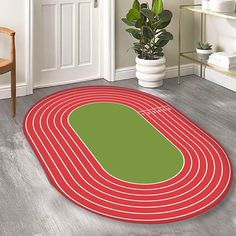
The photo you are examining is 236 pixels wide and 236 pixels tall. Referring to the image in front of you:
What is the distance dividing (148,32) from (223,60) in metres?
0.78

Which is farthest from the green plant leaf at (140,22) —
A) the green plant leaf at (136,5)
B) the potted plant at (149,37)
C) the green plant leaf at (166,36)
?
the green plant leaf at (166,36)

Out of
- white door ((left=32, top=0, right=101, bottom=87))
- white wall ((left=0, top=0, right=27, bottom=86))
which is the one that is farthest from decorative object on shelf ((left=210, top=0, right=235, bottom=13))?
white wall ((left=0, top=0, right=27, bottom=86))

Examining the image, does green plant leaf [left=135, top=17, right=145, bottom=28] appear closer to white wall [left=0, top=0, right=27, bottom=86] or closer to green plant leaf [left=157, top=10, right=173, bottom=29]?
green plant leaf [left=157, top=10, right=173, bottom=29]

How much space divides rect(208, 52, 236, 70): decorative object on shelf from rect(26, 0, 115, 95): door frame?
105 centimetres

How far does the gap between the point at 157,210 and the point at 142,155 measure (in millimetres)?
761

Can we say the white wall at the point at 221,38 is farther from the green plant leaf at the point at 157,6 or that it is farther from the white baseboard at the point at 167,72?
the green plant leaf at the point at 157,6

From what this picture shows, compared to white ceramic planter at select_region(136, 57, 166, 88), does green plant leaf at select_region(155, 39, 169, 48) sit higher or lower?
higher

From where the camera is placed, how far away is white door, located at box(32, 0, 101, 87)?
492 centimetres

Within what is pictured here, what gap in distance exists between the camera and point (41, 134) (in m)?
3.96

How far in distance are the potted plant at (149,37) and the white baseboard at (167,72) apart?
0.87 feet

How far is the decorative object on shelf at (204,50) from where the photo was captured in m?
5.04

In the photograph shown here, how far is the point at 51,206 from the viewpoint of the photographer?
2.98 m

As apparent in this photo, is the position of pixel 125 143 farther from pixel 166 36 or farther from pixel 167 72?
pixel 167 72

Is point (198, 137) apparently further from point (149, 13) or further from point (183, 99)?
point (149, 13)
